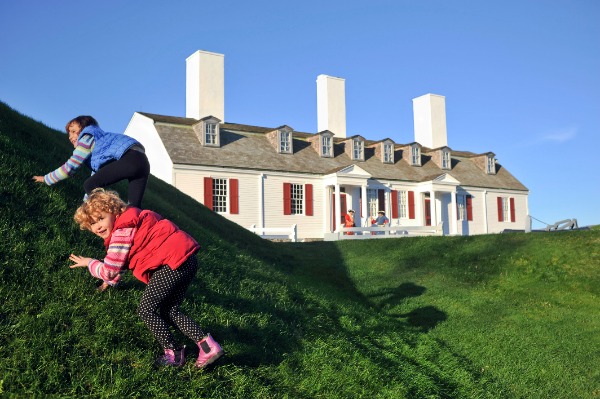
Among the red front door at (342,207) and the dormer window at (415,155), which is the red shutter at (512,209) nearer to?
the dormer window at (415,155)

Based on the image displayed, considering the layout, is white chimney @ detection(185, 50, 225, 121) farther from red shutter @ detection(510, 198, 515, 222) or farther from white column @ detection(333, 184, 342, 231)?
red shutter @ detection(510, 198, 515, 222)

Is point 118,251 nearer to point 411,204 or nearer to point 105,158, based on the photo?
point 105,158

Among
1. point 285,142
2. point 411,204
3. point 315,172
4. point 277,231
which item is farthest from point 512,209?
point 277,231

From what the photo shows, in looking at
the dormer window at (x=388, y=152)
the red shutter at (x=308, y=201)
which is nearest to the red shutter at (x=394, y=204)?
the dormer window at (x=388, y=152)

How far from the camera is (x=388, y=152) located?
35.8 metres

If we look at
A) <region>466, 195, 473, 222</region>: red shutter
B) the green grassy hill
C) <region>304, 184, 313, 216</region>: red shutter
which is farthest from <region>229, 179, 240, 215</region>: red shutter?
<region>466, 195, 473, 222</region>: red shutter

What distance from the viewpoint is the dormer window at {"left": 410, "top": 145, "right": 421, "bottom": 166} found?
121ft

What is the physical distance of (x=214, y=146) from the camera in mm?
28438

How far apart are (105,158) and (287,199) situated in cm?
2312

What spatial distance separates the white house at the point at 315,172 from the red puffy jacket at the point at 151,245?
2176 cm

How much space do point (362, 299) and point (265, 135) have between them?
20.7m

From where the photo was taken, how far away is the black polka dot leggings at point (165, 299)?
15.2ft

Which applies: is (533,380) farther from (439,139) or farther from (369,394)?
(439,139)

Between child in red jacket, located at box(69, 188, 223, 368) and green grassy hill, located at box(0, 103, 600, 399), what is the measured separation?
2.44 ft
